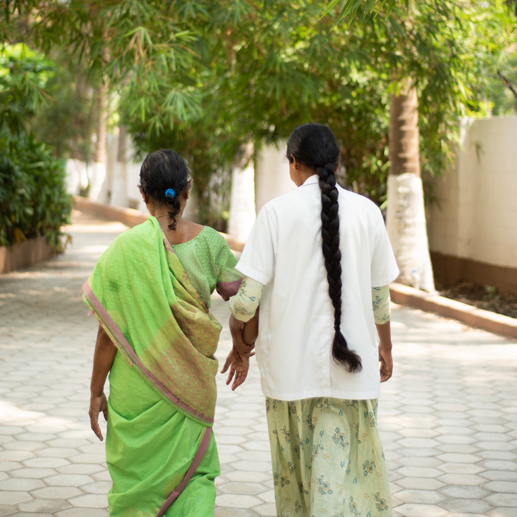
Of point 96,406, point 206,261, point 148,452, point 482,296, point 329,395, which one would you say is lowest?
point 482,296

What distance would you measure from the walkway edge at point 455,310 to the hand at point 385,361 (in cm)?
470

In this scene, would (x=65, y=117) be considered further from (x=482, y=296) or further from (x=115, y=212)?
(x=482, y=296)

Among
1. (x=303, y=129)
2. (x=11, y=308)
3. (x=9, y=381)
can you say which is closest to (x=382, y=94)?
(x=11, y=308)

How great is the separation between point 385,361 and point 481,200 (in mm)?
7880

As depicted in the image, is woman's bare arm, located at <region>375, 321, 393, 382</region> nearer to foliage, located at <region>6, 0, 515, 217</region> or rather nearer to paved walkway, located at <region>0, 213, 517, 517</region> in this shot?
paved walkway, located at <region>0, 213, 517, 517</region>

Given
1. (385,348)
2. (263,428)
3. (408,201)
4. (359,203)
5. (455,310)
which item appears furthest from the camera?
(408,201)

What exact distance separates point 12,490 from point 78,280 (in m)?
7.64

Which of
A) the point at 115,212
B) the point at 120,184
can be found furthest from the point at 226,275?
the point at 120,184

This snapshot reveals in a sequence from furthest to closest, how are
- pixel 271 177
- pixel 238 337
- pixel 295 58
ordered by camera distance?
pixel 271 177 < pixel 295 58 < pixel 238 337

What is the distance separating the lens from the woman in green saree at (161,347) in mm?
2678

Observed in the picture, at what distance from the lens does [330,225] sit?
263 centimetres

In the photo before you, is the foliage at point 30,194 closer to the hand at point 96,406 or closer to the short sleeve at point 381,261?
the hand at point 96,406

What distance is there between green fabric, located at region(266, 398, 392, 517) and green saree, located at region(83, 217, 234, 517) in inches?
11.5

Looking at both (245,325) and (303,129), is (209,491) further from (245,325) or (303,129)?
(303,129)
